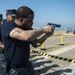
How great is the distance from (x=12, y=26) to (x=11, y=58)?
55 cm

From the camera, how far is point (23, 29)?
3.40 metres

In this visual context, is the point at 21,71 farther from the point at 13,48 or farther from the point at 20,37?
the point at 20,37

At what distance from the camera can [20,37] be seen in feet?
10.4

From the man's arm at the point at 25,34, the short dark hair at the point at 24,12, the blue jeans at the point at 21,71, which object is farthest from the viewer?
the blue jeans at the point at 21,71

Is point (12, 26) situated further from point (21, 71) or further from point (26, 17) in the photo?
point (21, 71)

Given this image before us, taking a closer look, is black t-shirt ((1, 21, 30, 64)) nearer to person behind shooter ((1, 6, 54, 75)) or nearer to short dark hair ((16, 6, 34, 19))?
person behind shooter ((1, 6, 54, 75))

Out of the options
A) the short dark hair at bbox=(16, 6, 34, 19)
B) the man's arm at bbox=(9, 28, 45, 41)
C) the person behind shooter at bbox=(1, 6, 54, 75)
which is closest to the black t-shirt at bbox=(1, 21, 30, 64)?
the person behind shooter at bbox=(1, 6, 54, 75)

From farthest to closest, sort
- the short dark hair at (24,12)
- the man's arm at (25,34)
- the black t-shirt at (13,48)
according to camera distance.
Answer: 1. the black t-shirt at (13,48)
2. the short dark hair at (24,12)
3. the man's arm at (25,34)

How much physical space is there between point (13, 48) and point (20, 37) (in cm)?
33

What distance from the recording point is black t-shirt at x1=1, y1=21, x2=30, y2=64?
335 cm

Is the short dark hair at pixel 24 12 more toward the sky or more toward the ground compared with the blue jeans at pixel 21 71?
more toward the sky

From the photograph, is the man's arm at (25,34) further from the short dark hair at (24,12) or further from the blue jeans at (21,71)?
the blue jeans at (21,71)

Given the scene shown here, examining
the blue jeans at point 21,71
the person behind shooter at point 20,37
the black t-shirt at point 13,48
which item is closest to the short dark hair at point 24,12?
the person behind shooter at point 20,37

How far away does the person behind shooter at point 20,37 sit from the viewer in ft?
10.4
